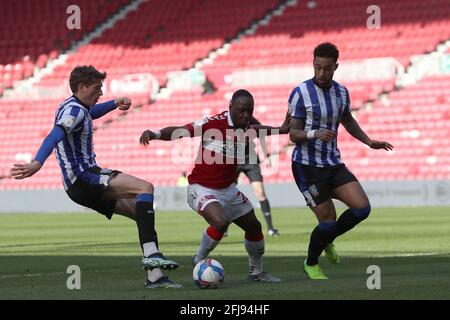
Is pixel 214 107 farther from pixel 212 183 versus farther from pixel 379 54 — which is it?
pixel 212 183

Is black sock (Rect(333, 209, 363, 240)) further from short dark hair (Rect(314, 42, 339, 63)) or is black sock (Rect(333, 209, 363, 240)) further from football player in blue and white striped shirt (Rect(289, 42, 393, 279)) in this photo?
short dark hair (Rect(314, 42, 339, 63))

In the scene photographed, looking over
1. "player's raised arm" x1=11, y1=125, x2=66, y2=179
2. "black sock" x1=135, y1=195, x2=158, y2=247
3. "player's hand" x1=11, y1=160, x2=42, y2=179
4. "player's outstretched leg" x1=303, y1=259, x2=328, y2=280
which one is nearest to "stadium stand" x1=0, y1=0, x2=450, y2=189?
"player's outstretched leg" x1=303, y1=259, x2=328, y2=280

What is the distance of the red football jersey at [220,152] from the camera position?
1029cm

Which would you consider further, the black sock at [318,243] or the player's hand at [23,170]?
the black sock at [318,243]

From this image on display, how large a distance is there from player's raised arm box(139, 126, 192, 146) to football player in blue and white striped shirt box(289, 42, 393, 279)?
100 cm

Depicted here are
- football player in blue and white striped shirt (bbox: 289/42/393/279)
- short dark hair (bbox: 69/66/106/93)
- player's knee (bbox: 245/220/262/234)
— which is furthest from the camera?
player's knee (bbox: 245/220/262/234)

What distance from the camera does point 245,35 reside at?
117 ft

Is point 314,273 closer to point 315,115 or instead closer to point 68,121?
point 315,115

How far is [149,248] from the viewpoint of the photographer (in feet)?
30.3

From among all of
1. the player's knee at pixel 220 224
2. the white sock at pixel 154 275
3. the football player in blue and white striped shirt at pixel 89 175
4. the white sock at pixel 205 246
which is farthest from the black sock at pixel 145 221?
the white sock at pixel 205 246

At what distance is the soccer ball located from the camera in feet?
30.2

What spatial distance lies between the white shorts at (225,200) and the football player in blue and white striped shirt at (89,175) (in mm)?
638

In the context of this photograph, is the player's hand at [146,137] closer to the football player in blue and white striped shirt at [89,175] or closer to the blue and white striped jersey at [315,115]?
the football player in blue and white striped shirt at [89,175]

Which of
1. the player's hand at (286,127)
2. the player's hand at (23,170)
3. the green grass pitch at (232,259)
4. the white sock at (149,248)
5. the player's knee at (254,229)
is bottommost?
the green grass pitch at (232,259)
